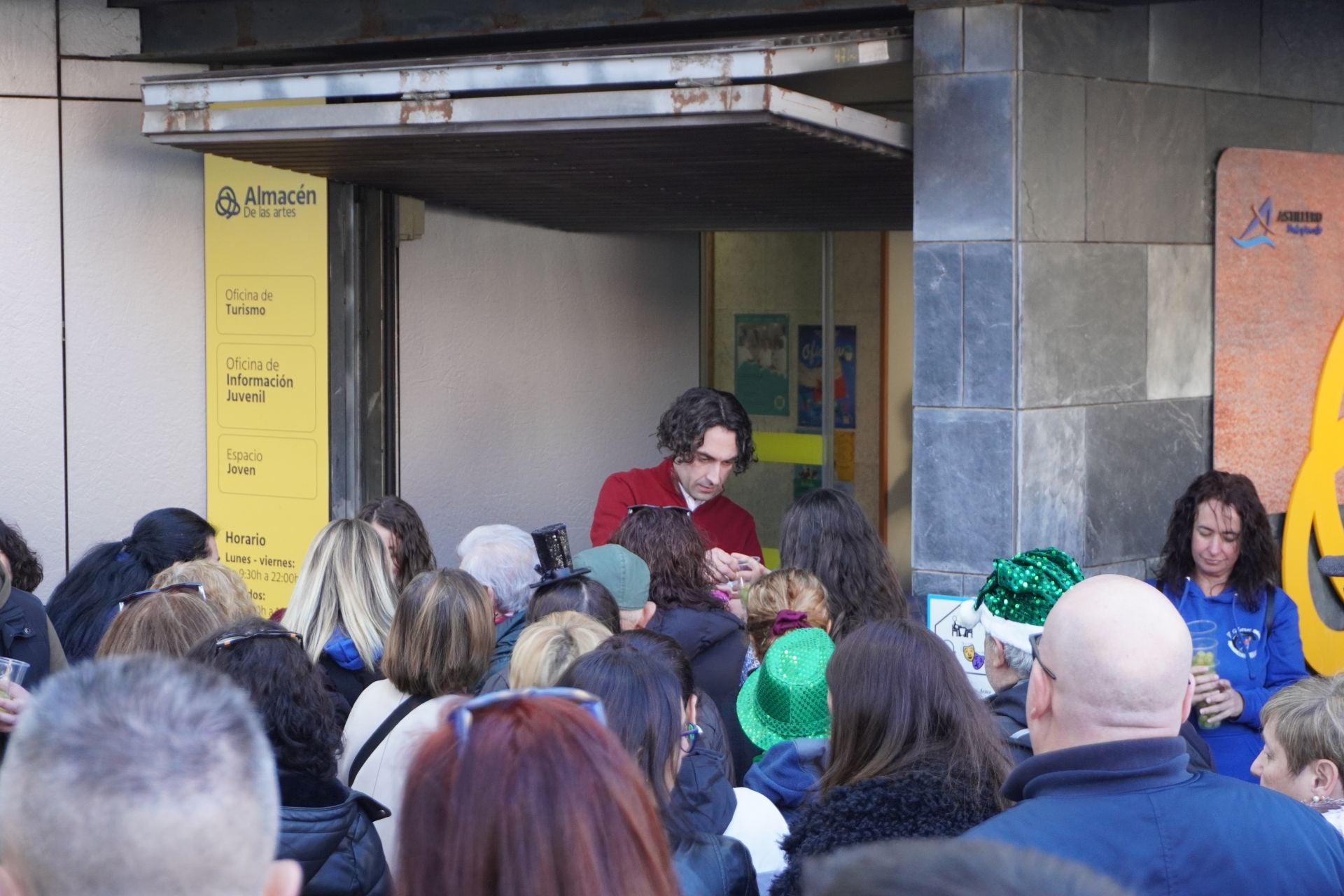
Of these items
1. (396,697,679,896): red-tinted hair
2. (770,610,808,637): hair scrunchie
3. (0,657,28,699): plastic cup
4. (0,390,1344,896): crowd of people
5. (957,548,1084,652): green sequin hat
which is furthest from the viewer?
(770,610,808,637): hair scrunchie

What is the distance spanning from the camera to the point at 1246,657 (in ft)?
14.5

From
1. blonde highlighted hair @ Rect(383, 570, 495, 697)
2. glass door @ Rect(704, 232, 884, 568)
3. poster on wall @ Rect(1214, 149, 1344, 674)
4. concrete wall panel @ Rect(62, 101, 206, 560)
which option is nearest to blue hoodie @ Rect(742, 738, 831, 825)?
blonde highlighted hair @ Rect(383, 570, 495, 697)

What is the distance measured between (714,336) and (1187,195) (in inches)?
178

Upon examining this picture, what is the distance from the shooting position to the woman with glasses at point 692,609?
3.75m

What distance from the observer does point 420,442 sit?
6.95 metres

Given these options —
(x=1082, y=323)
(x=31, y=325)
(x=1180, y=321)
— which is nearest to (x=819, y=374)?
(x=1180, y=321)

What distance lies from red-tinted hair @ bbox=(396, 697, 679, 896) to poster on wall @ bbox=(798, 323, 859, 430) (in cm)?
762

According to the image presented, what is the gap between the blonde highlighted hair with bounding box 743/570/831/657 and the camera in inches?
146

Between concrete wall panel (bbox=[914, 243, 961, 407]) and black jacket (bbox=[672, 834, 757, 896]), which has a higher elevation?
concrete wall panel (bbox=[914, 243, 961, 407])

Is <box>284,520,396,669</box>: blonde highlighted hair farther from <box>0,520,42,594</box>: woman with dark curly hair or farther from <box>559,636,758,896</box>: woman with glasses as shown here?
<box>559,636,758,896</box>: woman with glasses

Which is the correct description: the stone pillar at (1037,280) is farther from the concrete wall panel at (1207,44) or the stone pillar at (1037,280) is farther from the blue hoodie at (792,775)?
the blue hoodie at (792,775)

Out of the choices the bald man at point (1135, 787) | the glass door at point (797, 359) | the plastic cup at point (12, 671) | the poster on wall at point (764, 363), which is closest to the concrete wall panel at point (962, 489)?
the bald man at point (1135, 787)

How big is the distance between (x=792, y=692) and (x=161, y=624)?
4.69 feet

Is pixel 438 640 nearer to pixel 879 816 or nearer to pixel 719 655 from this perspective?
pixel 719 655
